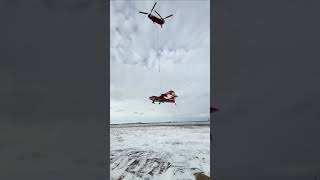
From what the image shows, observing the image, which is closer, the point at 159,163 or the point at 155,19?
the point at 155,19

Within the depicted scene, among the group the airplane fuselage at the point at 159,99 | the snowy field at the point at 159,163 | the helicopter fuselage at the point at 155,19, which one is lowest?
the snowy field at the point at 159,163

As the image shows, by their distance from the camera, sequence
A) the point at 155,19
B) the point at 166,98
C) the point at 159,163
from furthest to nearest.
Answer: the point at 166,98, the point at 159,163, the point at 155,19

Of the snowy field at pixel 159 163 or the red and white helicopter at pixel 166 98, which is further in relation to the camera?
the red and white helicopter at pixel 166 98

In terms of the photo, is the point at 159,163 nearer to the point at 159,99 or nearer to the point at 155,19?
the point at 159,99

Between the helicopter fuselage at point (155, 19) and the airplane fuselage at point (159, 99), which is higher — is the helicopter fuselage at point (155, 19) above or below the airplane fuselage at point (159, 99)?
above

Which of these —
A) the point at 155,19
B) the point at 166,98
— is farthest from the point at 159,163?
the point at 155,19

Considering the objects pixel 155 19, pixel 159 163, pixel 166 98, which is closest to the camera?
pixel 155 19

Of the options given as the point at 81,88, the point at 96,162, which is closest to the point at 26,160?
the point at 96,162

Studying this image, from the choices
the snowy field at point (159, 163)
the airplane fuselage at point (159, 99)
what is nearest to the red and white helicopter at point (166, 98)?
the airplane fuselage at point (159, 99)

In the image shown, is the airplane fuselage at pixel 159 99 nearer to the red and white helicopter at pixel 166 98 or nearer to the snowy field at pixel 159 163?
the red and white helicopter at pixel 166 98

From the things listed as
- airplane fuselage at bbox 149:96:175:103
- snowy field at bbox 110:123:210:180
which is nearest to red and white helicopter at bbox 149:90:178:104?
airplane fuselage at bbox 149:96:175:103
